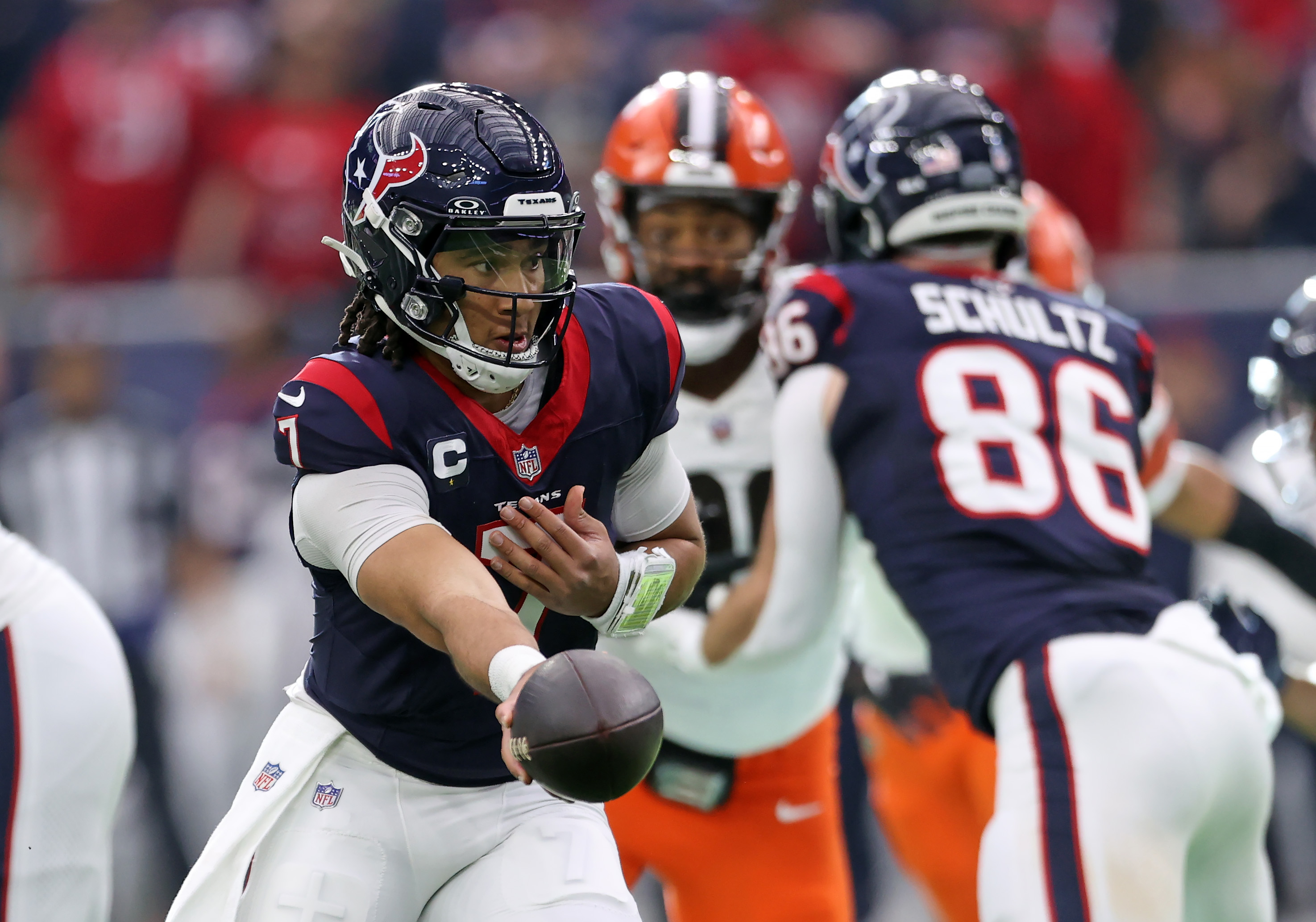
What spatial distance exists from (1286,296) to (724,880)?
11.0ft

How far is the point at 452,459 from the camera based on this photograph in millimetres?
2377

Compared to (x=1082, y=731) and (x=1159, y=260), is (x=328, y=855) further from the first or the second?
(x=1159, y=260)

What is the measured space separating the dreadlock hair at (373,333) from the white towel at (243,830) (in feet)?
1.86

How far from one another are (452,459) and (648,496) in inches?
16.3

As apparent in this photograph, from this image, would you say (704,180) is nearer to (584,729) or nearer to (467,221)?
(467,221)

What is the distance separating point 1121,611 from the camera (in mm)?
3096

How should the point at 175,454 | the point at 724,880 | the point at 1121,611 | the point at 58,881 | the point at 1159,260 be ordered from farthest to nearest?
the point at 1159,260, the point at 175,454, the point at 724,880, the point at 1121,611, the point at 58,881

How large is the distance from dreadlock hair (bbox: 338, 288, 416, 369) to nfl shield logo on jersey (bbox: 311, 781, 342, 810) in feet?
2.09

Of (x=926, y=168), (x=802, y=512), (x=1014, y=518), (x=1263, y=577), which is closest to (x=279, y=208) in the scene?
(x=926, y=168)

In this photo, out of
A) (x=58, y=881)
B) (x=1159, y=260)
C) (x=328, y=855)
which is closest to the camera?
(x=328, y=855)

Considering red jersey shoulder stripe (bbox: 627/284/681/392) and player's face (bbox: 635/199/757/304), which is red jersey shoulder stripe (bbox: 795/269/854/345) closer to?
player's face (bbox: 635/199/757/304)

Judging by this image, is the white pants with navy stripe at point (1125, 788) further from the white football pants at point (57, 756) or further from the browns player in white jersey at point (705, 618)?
the white football pants at point (57, 756)

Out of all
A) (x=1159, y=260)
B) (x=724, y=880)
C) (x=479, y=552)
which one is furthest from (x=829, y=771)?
(x=1159, y=260)

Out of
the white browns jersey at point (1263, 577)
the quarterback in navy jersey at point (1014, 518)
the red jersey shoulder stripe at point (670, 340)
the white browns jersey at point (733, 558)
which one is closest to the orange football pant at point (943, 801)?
the white browns jersey at point (733, 558)
